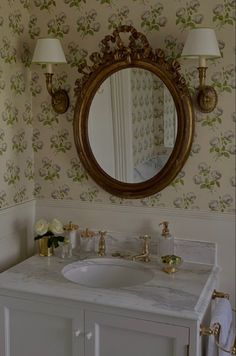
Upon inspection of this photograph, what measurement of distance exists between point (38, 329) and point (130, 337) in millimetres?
407

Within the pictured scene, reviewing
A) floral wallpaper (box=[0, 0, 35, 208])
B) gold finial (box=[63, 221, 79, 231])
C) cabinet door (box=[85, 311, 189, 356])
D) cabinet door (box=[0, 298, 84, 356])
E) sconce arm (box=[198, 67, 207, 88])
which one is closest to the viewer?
cabinet door (box=[85, 311, 189, 356])

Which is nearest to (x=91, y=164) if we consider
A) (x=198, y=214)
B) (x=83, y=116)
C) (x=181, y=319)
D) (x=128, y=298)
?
(x=83, y=116)

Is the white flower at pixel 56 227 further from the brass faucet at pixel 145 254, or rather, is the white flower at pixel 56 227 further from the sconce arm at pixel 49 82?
the sconce arm at pixel 49 82

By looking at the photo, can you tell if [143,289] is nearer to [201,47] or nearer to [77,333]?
[77,333]

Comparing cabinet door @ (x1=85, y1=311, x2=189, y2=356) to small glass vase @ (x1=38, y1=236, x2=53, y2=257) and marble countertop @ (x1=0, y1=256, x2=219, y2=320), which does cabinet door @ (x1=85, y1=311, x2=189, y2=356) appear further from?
small glass vase @ (x1=38, y1=236, x2=53, y2=257)

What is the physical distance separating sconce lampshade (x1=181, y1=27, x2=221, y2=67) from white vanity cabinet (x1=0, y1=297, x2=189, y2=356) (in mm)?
1086

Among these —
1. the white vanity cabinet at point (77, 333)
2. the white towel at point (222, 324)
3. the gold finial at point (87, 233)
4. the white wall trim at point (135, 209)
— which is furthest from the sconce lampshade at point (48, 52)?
the white towel at point (222, 324)

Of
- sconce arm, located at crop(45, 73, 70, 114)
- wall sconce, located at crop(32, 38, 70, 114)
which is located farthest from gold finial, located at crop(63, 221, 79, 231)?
wall sconce, located at crop(32, 38, 70, 114)

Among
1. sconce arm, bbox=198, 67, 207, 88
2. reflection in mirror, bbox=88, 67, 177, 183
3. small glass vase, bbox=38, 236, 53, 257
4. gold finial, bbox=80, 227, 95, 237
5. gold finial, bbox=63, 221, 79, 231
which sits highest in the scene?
sconce arm, bbox=198, 67, 207, 88

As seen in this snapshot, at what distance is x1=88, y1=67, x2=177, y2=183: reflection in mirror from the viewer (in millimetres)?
2172

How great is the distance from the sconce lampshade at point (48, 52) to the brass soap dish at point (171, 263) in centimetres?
103

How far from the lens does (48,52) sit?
2172 mm

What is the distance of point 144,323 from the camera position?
1738 millimetres

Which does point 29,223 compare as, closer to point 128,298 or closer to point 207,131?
point 128,298
